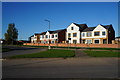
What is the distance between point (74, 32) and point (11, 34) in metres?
43.5

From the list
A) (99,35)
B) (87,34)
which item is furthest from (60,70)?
(87,34)

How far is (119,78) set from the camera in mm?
6625

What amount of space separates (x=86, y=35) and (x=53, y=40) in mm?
20414

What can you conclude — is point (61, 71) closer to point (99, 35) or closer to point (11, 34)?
point (99, 35)

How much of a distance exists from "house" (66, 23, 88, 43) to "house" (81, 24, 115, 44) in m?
2.40

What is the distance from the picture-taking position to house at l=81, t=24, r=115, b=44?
49.4 m

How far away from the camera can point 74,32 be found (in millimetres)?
58344

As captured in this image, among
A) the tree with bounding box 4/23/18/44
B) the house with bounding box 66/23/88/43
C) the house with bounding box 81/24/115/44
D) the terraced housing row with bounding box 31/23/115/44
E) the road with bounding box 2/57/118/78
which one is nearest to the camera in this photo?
the road with bounding box 2/57/118/78

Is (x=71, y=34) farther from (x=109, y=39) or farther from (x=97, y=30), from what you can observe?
(x=109, y=39)

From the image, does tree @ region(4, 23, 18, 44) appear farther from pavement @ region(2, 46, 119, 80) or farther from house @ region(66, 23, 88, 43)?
pavement @ region(2, 46, 119, 80)

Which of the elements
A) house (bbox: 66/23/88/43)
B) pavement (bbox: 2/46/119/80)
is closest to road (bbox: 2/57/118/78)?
pavement (bbox: 2/46/119/80)

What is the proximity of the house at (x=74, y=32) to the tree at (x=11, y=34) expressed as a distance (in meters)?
39.5

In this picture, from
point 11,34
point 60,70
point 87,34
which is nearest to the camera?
point 60,70

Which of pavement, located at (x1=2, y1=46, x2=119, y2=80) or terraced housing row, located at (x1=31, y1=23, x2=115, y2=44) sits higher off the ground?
terraced housing row, located at (x1=31, y1=23, x2=115, y2=44)
